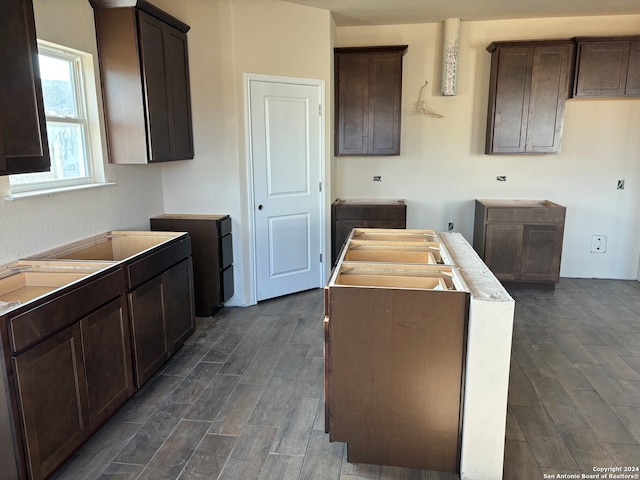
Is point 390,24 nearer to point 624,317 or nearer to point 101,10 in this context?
point 101,10

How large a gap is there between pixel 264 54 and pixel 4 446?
344 cm

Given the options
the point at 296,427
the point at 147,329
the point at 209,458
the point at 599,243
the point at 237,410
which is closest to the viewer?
the point at 209,458

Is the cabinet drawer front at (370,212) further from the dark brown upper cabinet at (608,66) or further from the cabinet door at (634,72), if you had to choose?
the cabinet door at (634,72)

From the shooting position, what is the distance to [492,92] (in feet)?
15.5

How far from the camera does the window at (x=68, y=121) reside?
9.25ft

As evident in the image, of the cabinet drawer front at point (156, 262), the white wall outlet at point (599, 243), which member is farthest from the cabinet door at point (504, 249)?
the cabinet drawer front at point (156, 262)

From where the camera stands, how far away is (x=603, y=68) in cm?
442

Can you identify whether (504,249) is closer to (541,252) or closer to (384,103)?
(541,252)

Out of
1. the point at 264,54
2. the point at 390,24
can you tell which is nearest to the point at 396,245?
the point at 264,54

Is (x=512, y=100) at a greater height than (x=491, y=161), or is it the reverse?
(x=512, y=100)

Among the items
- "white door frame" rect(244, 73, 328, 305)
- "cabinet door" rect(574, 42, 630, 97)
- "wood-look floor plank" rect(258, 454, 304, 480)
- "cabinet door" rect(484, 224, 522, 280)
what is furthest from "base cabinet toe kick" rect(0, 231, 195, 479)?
"cabinet door" rect(574, 42, 630, 97)

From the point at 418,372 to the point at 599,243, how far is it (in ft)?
13.5

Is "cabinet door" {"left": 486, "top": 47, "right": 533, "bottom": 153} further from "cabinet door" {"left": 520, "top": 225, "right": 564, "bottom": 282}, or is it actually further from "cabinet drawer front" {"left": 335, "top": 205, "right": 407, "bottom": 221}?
"cabinet drawer front" {"left": 335, "top": 205, "right": 407, "bottom": 221}

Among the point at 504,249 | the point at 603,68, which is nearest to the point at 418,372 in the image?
the point at 504,249
